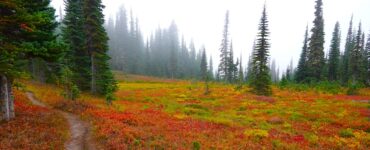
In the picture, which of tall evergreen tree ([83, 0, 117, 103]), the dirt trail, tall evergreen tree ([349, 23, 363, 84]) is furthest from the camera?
tall evergreen tree ([349, 23, 363, 84])

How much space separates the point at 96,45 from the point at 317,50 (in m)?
43.0

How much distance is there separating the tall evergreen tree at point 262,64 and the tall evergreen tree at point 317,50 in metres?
17.5

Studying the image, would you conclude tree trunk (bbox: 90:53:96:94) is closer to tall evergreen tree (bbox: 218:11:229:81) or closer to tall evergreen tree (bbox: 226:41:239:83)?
tall evergreen tree (bbox: 218:11:229:81)

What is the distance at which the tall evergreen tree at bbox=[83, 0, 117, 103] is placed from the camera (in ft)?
102

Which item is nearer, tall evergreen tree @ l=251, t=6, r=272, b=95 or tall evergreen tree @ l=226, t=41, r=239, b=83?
tall evergreen tree @ l=251, t=6, r=272, b=95

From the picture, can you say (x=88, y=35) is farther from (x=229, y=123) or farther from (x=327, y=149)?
(x=327, y=149)

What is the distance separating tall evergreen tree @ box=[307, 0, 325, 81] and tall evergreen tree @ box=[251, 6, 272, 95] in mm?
Answer: 17497

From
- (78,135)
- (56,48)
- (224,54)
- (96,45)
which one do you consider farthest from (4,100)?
(224,54)

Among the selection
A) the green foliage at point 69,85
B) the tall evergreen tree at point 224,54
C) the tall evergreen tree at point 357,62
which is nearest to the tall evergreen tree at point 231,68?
the tall evergreen tree at point 224,54

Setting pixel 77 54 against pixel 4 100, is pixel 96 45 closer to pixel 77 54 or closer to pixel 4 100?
pixel 77 54

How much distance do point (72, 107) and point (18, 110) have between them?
169 inches

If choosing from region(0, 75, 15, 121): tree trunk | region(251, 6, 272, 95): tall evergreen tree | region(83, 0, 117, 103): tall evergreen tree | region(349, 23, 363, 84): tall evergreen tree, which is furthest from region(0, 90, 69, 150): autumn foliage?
region(349, 23, 363, 84): tall evergreen tree

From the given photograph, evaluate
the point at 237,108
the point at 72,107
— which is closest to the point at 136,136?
the point at 72,107

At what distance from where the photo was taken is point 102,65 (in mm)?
31797
